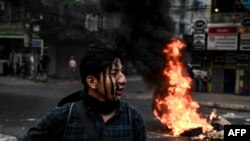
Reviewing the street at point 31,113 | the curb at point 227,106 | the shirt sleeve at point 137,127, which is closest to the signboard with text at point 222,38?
the street at point 31,113

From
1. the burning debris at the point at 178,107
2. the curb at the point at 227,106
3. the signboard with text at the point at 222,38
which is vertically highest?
the signboard with text at the point at 222,38

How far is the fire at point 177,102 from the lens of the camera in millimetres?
11078

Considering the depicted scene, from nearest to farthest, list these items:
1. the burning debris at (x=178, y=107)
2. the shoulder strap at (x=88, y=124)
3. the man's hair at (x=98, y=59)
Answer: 1. the shoulder strap at (x=88, y=124)
2. the man's hair at (x=98, y=59)
3. the burning debris at (x=178, y=107)

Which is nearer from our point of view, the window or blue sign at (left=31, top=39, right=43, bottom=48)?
the window

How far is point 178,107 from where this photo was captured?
11648 millimetres

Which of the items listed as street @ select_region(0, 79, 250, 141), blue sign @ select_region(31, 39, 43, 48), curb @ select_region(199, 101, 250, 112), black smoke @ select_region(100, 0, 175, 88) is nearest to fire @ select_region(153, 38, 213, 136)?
black smoke @ select_region(100, 0, 175, 88)

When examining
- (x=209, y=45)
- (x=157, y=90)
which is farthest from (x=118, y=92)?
(x=209, y=45)

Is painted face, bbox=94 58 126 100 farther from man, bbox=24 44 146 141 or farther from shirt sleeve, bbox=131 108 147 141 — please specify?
shirt sleeve, bbox=131 108 147 141

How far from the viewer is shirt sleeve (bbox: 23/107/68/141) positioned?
2445 millimetres

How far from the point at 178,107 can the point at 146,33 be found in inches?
86.0

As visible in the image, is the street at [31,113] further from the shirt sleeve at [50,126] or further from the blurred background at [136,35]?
the shirt sleeve at [50,126]

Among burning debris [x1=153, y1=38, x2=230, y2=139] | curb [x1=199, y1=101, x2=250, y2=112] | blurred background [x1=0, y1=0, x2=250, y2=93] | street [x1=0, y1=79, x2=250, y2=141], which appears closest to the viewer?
burning debris [x1=153, y1=38, x2=230, y2=139]

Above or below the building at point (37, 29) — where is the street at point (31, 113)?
below

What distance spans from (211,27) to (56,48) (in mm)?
11986
